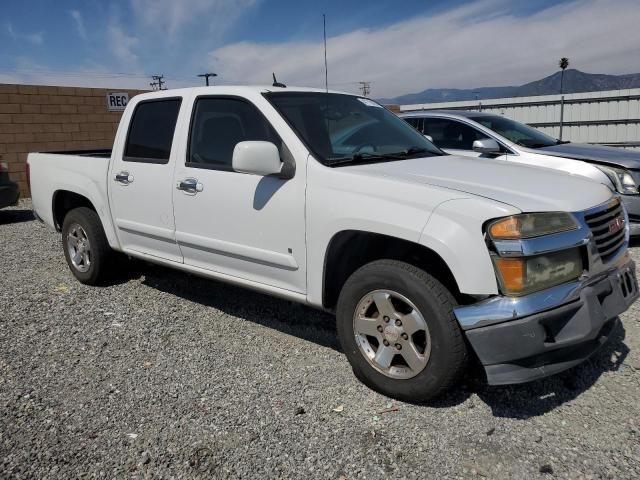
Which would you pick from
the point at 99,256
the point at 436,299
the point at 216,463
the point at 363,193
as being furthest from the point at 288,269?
the point at 99,256

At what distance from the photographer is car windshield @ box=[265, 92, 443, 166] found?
3.52 meters

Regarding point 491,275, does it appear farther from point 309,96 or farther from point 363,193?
point 309,96

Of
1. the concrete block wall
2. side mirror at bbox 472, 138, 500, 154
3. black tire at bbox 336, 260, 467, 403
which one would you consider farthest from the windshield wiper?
the concrete block wall

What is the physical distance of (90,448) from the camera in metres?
2.68

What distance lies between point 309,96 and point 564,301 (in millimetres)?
2264

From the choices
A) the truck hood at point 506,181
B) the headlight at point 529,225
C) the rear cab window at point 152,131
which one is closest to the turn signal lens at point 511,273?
the headlight at point 529,225

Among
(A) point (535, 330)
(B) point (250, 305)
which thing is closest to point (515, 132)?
(B) point (250, 305)

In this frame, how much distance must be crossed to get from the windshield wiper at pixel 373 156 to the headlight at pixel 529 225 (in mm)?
1124

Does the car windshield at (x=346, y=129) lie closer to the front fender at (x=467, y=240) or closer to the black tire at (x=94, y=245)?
the front fender at (x=467, y=240)

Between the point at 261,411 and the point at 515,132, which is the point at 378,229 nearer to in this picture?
the point at 261,411

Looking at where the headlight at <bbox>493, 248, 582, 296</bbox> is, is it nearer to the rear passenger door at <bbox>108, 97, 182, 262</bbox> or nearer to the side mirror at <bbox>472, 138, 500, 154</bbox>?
the rear passenger door at <bbox>108, 97, 182, 262</bbox>

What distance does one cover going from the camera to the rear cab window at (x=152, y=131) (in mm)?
4246

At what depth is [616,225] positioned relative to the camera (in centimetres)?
314

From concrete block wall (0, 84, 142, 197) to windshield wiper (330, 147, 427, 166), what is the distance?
998 centimetres
